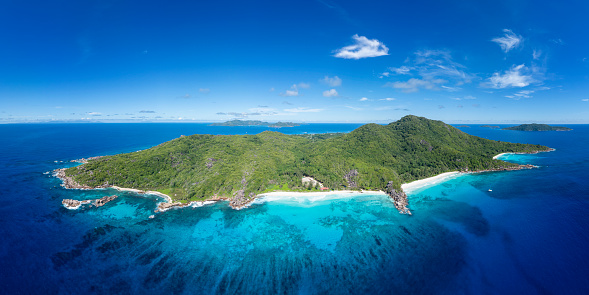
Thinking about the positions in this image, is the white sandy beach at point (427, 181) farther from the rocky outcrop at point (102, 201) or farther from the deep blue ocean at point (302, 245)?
the rocky outcrop at point (102, 201)

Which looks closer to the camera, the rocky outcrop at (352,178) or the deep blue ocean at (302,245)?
the deep blue ocean at (302,245)

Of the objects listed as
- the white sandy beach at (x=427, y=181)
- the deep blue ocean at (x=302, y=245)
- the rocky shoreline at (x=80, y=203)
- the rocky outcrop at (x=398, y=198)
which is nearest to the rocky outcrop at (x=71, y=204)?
the rocky shoreline at (x=80, y=203)

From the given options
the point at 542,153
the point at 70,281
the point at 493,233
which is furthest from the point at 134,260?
the point at 542,153

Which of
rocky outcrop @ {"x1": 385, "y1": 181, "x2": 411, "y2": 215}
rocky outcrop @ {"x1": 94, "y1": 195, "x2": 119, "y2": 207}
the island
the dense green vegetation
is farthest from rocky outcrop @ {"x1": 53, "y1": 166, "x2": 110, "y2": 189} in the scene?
rocky outcrop @ {"x1": 385, "y1": 181, "x2": 411, "y2": 215}

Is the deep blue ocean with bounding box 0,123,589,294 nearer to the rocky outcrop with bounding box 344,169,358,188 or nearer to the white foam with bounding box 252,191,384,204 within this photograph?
the white foam with bounding box 252,191,384,204

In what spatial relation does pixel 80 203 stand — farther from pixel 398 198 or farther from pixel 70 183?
pixel 398 198

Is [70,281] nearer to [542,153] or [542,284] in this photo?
[542,284]
